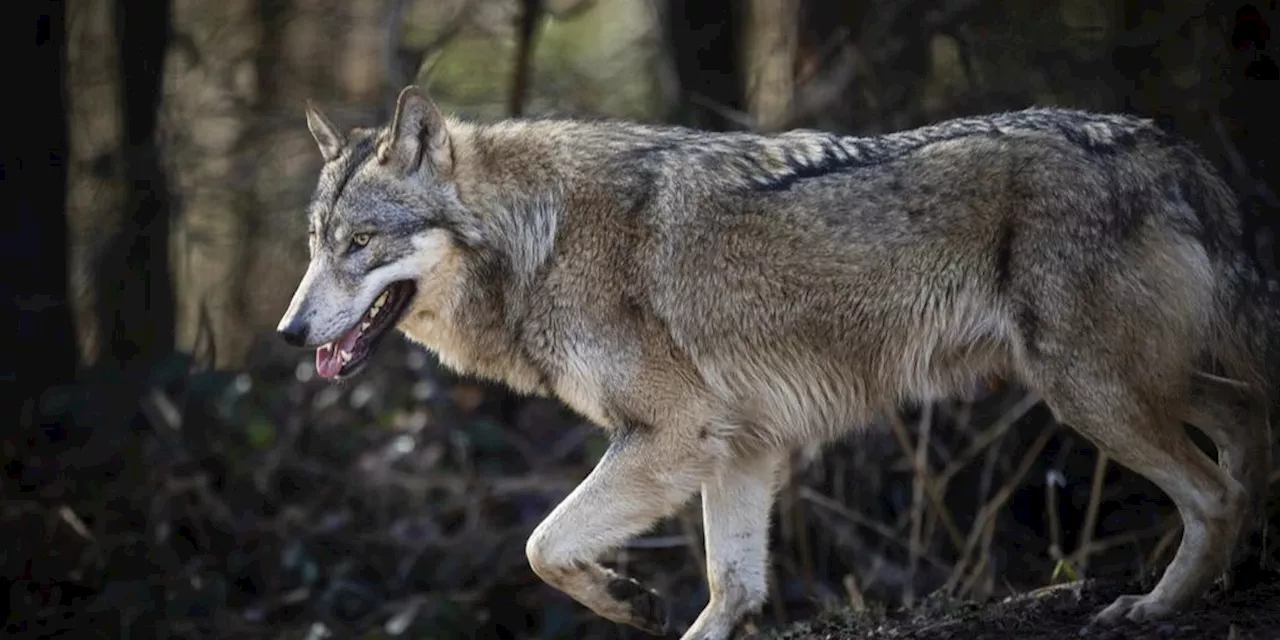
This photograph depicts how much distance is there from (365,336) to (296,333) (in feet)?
0.89

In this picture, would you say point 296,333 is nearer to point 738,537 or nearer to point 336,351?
point 336,351

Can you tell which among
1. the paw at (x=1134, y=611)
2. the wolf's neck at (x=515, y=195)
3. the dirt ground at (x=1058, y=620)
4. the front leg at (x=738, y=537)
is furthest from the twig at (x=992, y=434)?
the wolf's neck at (x=515, y=195)

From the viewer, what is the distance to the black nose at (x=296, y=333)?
19.1ft

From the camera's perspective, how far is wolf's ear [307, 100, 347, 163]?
21.1ft

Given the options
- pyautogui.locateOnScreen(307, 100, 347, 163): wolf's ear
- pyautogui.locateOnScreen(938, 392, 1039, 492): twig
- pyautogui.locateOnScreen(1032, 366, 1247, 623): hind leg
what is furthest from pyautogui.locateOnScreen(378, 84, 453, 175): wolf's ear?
pyautogui.locateOnScreen(938, 392, 1039, 492): twig

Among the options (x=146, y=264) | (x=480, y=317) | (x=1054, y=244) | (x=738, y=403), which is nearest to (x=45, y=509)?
(x=146, y=264)

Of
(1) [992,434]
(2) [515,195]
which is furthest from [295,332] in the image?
(1) [992,434]

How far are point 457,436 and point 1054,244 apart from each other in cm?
592

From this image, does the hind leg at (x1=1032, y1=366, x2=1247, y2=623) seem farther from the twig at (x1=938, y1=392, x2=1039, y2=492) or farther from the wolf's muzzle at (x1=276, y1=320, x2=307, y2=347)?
the twig at (x1=938, y1=392, x2=1039, y2=492)

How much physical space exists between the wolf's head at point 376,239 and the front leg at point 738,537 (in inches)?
53.8

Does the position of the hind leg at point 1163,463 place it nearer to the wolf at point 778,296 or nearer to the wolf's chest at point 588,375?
the wolf at point 778,296

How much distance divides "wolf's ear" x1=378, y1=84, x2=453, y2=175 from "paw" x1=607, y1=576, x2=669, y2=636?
5.38 feet

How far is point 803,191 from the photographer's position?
601cm

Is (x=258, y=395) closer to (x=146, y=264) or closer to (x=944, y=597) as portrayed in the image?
(x=146, y=264)
